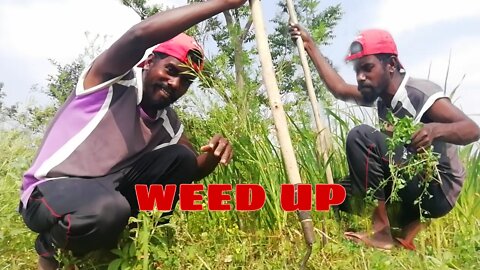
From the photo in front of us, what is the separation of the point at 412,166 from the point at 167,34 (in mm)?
1020

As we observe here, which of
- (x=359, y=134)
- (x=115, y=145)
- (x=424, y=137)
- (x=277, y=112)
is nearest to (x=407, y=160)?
(x=424, y=137)

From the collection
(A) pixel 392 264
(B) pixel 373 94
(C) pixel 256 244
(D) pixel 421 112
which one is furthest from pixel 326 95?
(A) pixel 392 264

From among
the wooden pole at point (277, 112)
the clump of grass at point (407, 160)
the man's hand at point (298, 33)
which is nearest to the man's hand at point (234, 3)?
the wooden pole at point (277, 112)

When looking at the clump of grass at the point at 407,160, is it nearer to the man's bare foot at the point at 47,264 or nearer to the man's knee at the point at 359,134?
the man's knee at the point at 359,134

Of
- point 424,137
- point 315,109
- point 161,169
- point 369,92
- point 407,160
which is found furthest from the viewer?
point 315,109

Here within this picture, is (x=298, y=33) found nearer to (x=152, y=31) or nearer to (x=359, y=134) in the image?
(x=359, y=134)

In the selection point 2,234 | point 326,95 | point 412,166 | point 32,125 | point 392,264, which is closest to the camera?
point 392,264

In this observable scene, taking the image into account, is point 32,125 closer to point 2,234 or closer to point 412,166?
point 2,234

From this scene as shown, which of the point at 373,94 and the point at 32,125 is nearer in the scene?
the point at 373,94

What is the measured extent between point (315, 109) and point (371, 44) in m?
0.38

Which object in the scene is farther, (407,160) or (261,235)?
(261,235)

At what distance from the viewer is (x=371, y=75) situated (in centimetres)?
214

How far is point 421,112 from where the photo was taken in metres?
2.03

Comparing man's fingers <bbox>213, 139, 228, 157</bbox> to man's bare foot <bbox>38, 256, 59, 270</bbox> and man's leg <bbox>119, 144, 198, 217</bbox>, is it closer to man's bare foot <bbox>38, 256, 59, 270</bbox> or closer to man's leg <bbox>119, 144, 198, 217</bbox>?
man's leg <bbox>119, 144, 198, 217</bbox>
